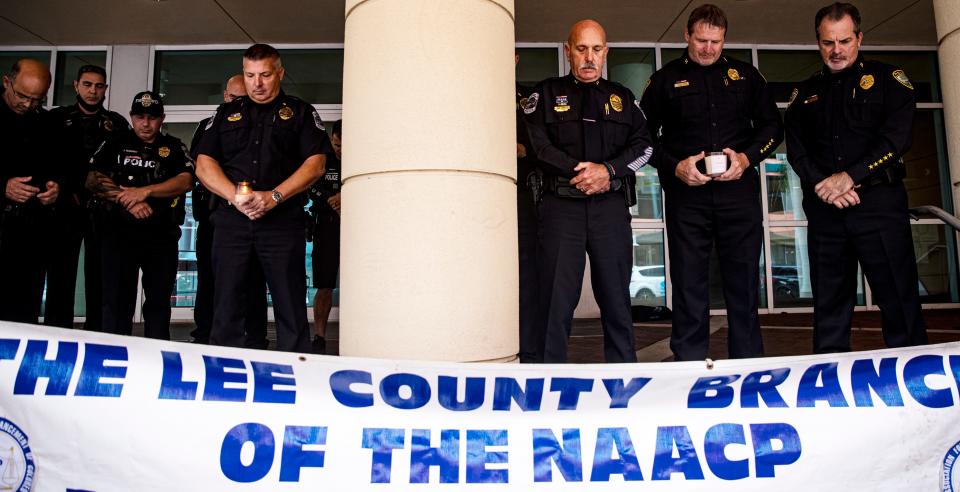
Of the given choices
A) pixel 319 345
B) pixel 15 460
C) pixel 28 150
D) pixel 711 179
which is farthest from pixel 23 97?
pixel 711 179

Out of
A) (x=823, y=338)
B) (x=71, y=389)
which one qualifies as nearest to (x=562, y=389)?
(x=71, y=389)

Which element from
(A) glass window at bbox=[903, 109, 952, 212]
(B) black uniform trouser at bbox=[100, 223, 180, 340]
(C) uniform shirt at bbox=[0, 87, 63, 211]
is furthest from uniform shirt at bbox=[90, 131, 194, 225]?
(A) glass window at bbox=[903, 109, 952, 212]

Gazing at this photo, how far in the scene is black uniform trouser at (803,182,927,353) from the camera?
9.20ft

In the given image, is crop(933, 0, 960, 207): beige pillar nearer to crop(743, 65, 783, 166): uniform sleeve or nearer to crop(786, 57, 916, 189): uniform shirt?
crop(786, 57, 916, 189): uniform shirt

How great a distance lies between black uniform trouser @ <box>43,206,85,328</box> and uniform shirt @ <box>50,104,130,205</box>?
115mm

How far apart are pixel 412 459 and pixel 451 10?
1.56m

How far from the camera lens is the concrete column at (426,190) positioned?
2135 millimetres

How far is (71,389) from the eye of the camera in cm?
158

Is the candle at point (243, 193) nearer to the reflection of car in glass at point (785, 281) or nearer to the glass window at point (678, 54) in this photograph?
the glass window at point (678, 54)

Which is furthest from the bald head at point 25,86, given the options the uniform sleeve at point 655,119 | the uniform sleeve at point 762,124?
the uniform sleeve at point 762,124

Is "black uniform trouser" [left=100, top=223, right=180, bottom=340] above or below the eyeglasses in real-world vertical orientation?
below

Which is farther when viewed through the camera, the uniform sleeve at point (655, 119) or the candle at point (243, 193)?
the uniform sleeve at point (655, 119)

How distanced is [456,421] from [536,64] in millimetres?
6789

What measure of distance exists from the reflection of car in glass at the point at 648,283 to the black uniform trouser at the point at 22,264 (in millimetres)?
6303
